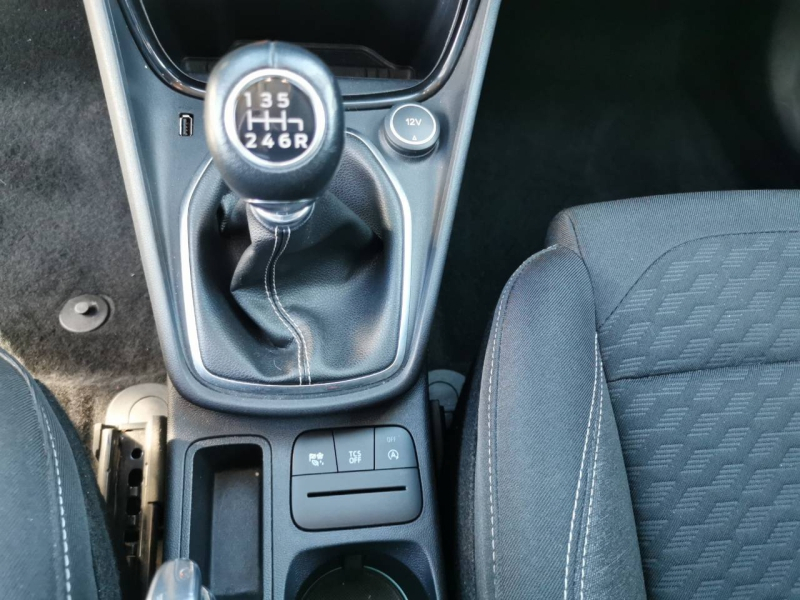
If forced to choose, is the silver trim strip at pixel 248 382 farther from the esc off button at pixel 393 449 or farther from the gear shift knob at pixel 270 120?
the gear shift knob at pixel 270 120

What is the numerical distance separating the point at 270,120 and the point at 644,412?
576mm

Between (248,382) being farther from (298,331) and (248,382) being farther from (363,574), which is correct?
(363,574)

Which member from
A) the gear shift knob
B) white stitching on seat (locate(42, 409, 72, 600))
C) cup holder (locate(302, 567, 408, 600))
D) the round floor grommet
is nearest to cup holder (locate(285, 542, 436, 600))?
cup holder (locate(302, 567, 408, 600))

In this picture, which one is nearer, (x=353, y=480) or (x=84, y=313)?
(x=353, y=480)

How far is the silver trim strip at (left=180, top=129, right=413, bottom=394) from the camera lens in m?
0.80

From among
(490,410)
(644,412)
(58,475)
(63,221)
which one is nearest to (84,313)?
(63,221)

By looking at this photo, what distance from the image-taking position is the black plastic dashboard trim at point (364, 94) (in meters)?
0.88

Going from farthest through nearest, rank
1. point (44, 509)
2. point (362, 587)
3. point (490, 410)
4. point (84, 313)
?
point (84, 313) < point (362, 587) < point (490, 410) < point (44, 509)

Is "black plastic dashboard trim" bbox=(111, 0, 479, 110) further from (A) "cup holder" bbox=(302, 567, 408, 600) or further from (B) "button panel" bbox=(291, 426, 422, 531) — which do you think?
(A) "cup holder" bbox=(302, 567, 408, 600)

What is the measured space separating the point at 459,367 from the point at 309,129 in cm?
93

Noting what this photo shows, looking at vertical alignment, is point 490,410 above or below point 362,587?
above

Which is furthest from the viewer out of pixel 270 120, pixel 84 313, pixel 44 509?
pixel 84 313

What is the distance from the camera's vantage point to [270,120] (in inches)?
21.6

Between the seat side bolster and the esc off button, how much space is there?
0.10 m
